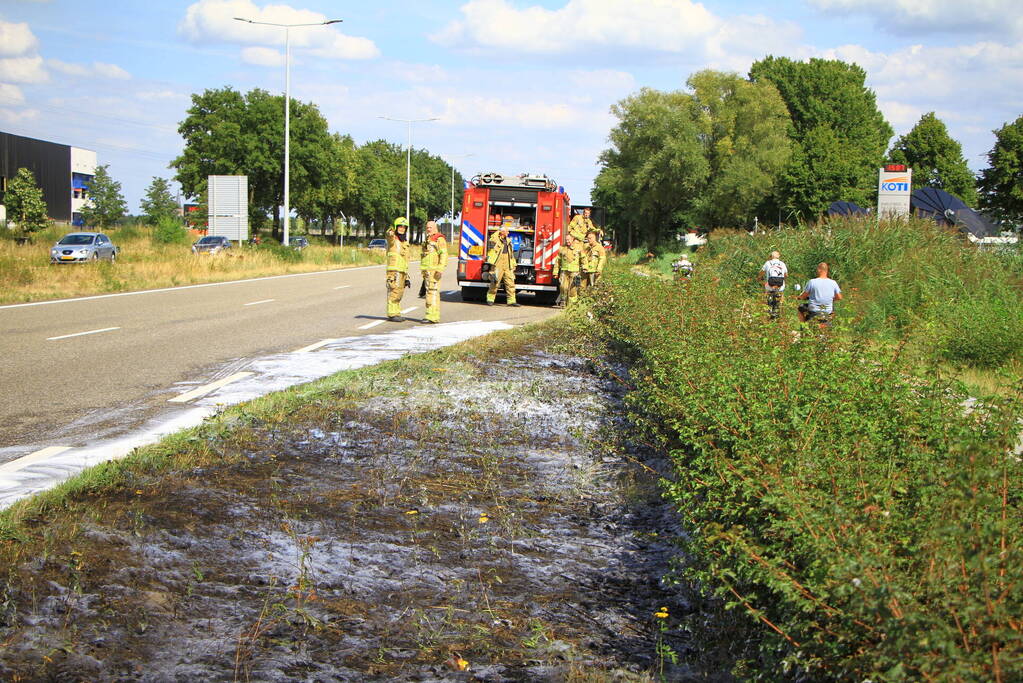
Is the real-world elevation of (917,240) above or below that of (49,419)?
above

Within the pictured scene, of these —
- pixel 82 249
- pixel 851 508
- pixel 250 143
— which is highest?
pixel 250 143

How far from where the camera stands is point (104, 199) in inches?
2744

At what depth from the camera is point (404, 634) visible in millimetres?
3941

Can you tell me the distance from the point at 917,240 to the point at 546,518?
49.1ft

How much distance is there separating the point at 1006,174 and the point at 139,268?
4828 centimetres

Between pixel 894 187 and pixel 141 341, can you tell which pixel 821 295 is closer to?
pixel 141 341

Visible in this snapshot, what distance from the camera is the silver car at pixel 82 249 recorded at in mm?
38844

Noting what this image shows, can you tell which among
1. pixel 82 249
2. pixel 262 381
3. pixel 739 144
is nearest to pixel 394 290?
pixel 262 381

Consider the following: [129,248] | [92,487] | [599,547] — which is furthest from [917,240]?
[129,248]

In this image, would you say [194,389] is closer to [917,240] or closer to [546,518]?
[546,518]

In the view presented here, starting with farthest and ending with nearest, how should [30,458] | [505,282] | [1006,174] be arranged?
[1006,174], [505,282], [30,458]

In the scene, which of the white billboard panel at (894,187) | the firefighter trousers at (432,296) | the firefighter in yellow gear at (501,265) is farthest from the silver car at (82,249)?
the white billboard panel at (894,187)

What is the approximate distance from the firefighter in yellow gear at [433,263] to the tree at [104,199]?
59329 mm

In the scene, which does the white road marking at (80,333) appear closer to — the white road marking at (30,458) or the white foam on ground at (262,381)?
the white foam on ground at (262,381)
